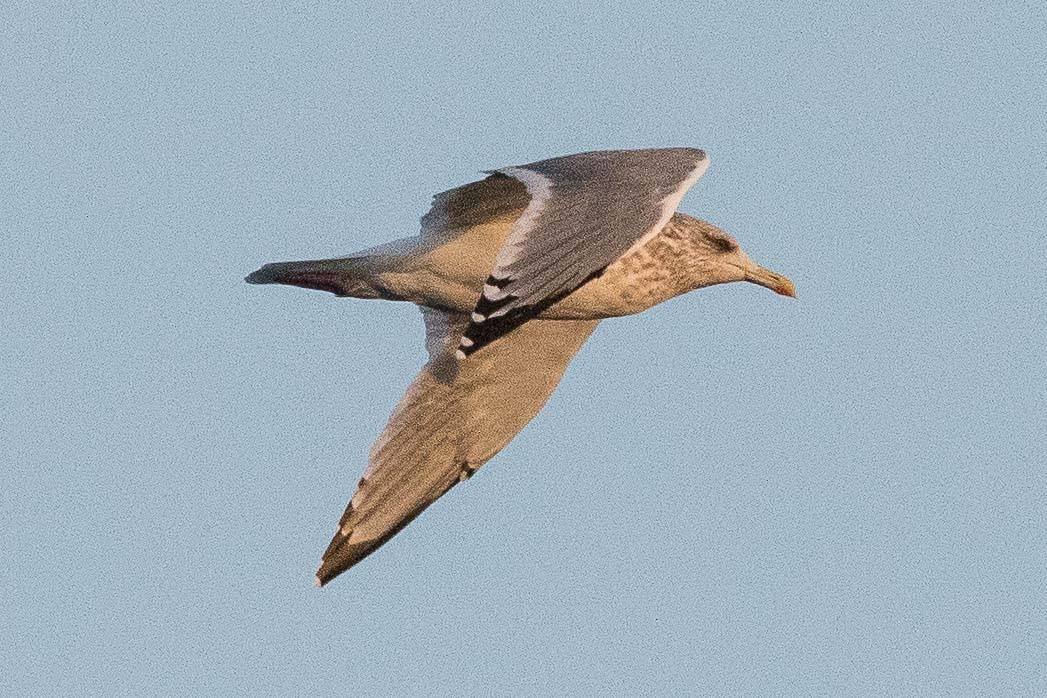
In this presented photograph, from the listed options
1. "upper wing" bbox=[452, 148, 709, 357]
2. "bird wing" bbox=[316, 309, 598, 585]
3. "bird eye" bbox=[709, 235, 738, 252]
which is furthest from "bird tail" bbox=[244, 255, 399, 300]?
"bird eye" bbox=[709, 235, 738, 252]

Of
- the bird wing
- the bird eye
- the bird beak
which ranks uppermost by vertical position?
the bird eye

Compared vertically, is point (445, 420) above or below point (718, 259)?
below

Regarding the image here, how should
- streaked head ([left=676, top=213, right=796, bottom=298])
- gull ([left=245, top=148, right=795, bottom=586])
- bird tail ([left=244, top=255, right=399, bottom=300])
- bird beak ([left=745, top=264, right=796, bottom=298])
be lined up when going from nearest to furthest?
gull ([left=245, top=148, right=795, bottom=586])
bird tail ([left=244, top=255, right=399, bottom=300])
streaked head ([left=676, top=213, right=796, bottom=298])
bird beak ([left=745, top=264, right=796, bottom=298])

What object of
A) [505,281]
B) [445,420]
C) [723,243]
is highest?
[723,243]

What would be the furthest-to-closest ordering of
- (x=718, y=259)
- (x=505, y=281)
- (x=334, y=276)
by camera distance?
(x=718, y=259) → (x=334, y=276) → (x=505, y=281)

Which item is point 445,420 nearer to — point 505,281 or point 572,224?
point 572,224

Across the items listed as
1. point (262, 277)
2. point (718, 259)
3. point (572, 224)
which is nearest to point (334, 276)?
point (262, 277)

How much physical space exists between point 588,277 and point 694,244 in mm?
2247

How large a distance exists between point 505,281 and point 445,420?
275cm

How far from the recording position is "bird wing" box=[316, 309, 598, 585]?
9969 mm

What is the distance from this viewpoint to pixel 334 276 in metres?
9.49

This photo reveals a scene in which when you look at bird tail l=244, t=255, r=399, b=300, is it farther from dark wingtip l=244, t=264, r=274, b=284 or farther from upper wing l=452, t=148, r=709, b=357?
upper wing l=452, t=148, r=709, b=357

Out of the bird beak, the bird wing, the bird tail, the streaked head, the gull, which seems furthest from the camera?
the bird beak

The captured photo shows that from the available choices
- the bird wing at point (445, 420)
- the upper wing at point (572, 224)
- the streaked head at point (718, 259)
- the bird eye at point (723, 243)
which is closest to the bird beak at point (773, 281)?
the streaked head at point (718, 259)
